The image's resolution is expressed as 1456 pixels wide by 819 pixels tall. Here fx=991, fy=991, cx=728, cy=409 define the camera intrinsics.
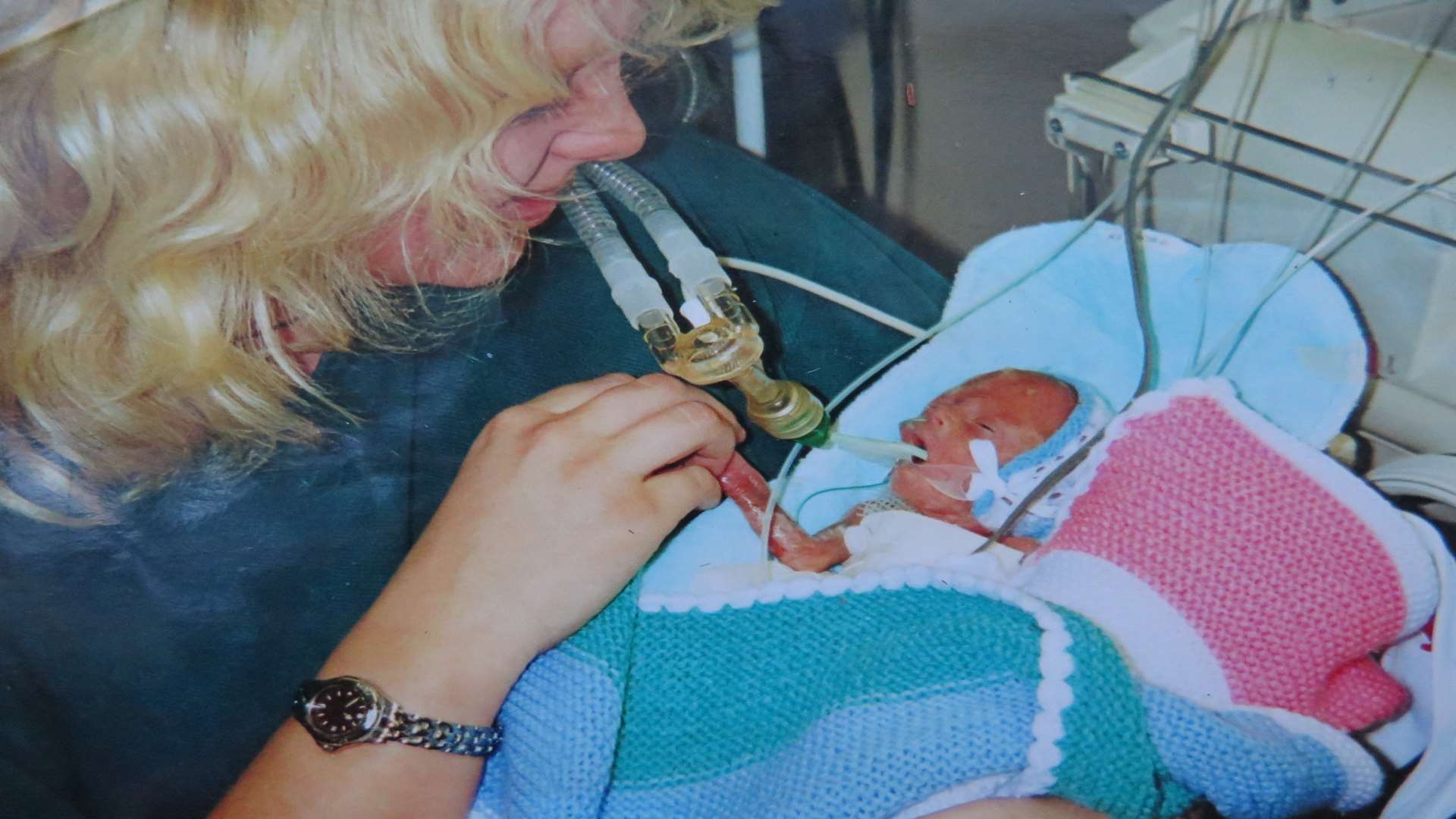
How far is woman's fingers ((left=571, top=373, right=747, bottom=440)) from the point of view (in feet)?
2.42

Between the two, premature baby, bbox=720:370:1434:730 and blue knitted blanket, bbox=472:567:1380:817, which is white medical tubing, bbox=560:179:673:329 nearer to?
blue knitted blanket, bbox=472:567:1380:817

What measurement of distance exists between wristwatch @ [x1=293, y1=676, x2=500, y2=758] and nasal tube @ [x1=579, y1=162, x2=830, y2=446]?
1.06 feet

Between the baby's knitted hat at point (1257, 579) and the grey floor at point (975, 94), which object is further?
the grey floor at point (975, 94)

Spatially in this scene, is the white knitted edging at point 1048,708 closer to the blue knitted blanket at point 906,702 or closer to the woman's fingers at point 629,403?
the blue knitted blanket at point 906,702

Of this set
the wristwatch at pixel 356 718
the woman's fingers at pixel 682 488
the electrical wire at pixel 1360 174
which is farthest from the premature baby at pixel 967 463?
the wristwatch at pixel 356 718

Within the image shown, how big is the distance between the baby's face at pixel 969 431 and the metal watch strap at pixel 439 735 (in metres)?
0.44

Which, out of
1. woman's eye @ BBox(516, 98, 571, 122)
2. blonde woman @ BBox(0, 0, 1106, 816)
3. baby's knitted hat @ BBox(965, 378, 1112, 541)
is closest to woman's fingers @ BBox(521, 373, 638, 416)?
blonde woman @ BBox(0, 0, 1106, 816)

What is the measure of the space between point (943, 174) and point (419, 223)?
0.52 meters

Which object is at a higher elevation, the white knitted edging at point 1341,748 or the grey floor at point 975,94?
the grey floor at point 975,94

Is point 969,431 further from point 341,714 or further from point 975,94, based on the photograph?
point 341,714

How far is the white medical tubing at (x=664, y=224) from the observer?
85 cm

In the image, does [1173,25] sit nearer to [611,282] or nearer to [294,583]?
[611,282]

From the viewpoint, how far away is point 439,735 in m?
0.68

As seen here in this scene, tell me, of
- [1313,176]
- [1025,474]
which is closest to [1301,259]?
[1313,176]
